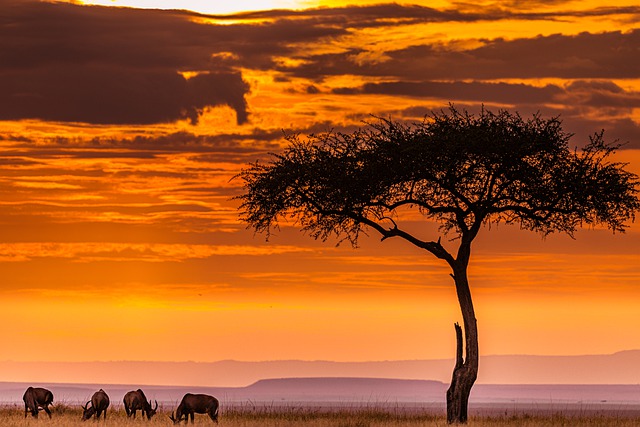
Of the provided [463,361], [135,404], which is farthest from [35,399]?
[463,361]

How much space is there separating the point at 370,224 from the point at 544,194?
7.06 m

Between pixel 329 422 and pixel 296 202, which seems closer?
pixel 329 422

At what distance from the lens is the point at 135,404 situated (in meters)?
47.0

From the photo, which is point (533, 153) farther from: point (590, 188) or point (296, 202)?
point (296, 202)

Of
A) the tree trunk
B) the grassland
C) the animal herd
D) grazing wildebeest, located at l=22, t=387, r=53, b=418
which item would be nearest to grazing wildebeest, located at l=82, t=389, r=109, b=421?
the animal herd

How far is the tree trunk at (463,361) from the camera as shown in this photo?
151 feet

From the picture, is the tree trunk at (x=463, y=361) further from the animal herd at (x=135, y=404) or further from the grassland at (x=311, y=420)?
the animal herd at (x=135, y=404)

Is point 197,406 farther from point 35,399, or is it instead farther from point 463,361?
point 463,361

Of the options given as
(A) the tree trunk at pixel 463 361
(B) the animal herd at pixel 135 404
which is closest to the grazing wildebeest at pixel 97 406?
(B) the animal herd at pixel 135 404

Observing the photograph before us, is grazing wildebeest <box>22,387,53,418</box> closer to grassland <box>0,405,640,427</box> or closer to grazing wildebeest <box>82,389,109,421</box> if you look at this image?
grassland <box>0,405,640,427</box>

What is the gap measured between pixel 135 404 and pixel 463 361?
12.8 metres

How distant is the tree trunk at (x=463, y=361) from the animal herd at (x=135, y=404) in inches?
352

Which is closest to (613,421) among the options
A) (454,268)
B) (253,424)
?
(454,268)

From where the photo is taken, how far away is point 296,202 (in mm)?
50031
